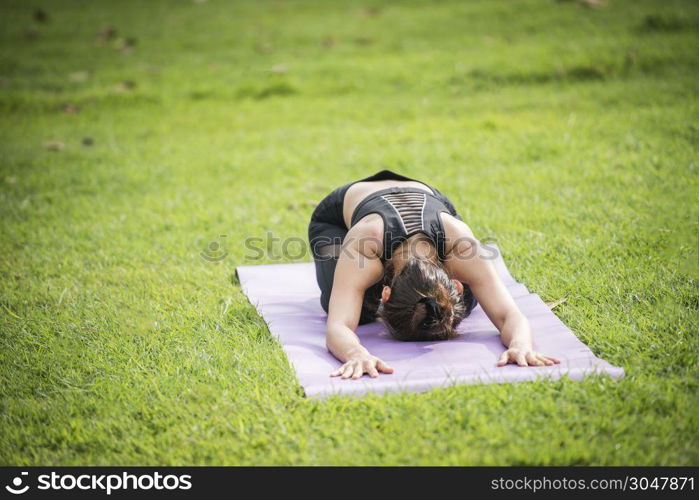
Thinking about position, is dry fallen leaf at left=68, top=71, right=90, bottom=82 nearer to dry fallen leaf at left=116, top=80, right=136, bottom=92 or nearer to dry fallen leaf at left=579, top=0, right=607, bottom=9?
dry fallen leaf at left=116, top=80, right=136, bottom=92

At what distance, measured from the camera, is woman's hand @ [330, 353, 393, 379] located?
3141mm

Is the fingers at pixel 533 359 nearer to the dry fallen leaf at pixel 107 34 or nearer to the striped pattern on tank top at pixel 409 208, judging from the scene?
the striped pattern on tank top at pixel 409 208

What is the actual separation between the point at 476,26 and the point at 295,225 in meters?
6.37

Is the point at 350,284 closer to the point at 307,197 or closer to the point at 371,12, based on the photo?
the point at 307,197

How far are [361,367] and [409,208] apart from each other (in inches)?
36.1

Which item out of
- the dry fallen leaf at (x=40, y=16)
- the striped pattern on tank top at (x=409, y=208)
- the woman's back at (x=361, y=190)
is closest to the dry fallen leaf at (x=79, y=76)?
the dry fallen leaf at (x=40, y=16)

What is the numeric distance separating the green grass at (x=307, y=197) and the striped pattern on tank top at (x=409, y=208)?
892mm

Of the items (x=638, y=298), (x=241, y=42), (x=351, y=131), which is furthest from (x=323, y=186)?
(x=241, y=42)

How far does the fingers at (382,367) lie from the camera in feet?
10.4

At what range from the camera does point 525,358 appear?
3.21 metres

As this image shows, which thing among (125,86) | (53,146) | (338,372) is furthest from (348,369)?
(125,86)

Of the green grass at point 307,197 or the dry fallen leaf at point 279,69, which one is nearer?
the green grass at point 307,197

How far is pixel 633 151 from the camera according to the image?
649 centimetres
